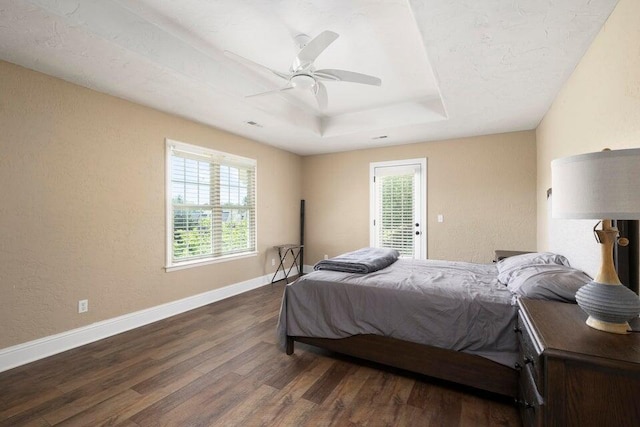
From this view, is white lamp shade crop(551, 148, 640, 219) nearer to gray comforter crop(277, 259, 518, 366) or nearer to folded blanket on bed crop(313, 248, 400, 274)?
gray comforter crop(277, 259, 518, 366)

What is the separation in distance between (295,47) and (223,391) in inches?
112

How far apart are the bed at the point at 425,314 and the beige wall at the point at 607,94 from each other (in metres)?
0.65

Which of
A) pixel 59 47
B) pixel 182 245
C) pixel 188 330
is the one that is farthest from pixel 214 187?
pixel 59 47

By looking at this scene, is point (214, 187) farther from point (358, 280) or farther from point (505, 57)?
point (505, 57)

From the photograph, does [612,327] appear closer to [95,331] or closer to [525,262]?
[525,262]

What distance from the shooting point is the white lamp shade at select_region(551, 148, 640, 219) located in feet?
3.15

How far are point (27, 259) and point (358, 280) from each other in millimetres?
2822

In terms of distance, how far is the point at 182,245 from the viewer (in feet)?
12.2

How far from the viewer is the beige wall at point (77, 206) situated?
92.9 inches

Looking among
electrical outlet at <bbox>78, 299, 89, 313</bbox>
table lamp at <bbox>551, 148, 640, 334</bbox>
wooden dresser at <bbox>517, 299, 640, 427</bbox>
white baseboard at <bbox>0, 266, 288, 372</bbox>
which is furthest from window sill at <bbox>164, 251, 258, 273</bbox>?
table lamp at <bbox>551, 148, 640, 334</bbox>

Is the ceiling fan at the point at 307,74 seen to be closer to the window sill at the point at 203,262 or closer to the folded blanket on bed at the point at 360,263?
the folded blanket on bed at the point at 360,263

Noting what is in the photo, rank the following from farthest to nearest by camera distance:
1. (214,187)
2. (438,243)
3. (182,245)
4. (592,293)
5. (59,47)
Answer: (438,243) → (214,187) → (182,245) → (59,47) → (592,293)

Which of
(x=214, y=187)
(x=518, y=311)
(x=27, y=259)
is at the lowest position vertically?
(x=518, y=311)

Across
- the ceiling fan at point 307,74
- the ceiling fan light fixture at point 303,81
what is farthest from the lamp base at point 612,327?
the ceiling fan light fixture at point 303,81
